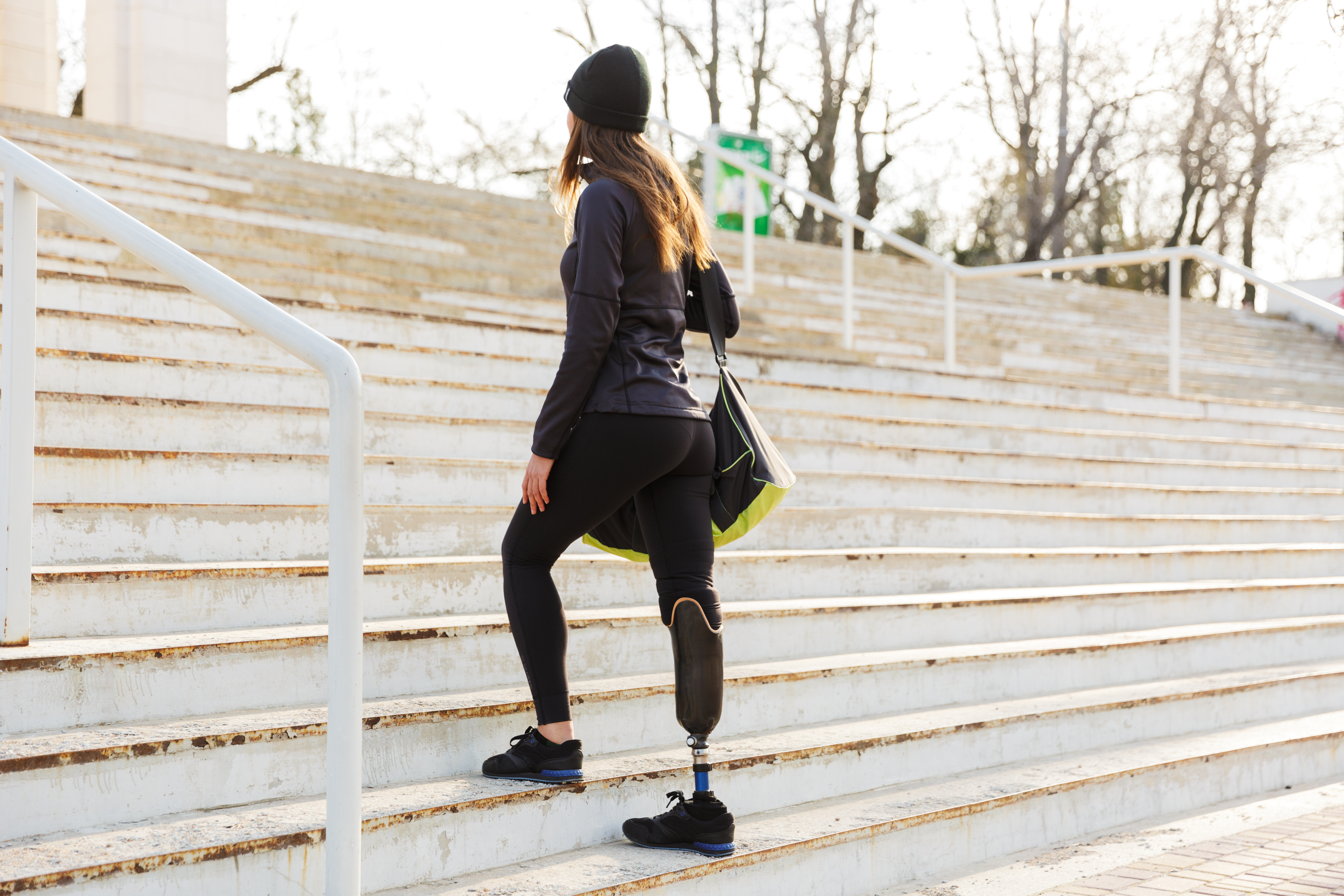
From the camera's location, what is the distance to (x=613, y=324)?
8.51ft

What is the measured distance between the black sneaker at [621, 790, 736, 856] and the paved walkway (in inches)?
36.4

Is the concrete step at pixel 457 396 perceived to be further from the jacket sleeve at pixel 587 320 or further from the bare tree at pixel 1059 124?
the bare tree at pixel 1059 124

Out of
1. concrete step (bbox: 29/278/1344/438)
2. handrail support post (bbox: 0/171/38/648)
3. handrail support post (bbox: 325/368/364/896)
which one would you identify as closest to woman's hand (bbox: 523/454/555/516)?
handrail support post (bbox: 325/368/364/896)

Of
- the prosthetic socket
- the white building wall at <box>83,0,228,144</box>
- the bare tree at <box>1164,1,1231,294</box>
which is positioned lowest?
the prosthetic socket

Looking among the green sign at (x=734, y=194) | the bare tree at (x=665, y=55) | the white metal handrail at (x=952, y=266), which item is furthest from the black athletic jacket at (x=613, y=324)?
the bare tree at (x=665, y=55)

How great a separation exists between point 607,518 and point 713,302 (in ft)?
1.97

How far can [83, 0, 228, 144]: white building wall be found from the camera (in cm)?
1134

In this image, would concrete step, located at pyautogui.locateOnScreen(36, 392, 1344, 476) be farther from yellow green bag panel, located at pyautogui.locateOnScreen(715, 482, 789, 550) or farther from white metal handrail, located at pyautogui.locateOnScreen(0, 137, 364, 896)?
yellow green bag panel, located at pyautogui.locateOnScreen(715, 482, 789, 550)

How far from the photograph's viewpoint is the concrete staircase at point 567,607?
8.64 ft

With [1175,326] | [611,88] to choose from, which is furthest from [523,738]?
[1175,326]

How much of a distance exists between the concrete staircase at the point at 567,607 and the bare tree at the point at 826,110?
20457 millimetres

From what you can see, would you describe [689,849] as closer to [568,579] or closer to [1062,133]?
[568,579]

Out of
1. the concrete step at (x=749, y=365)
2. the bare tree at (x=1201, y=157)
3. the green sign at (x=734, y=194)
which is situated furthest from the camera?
the bare tree at (x=1201, y=157)

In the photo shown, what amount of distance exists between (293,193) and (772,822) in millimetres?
6216
